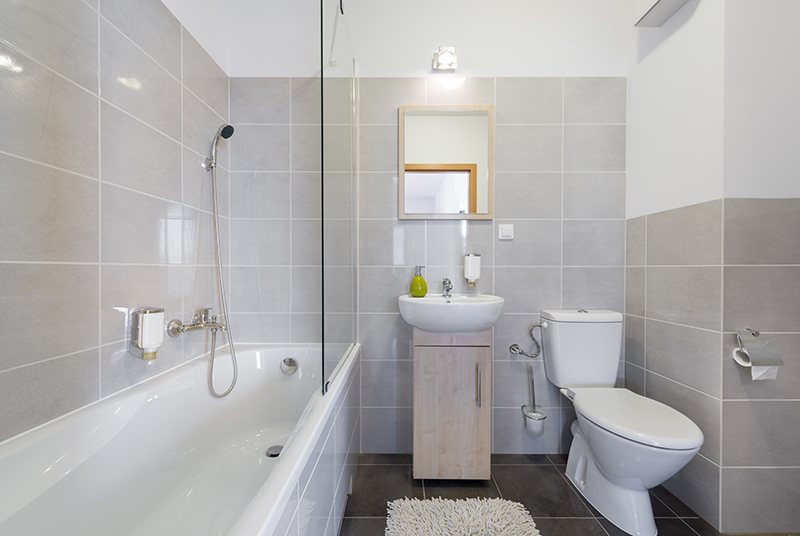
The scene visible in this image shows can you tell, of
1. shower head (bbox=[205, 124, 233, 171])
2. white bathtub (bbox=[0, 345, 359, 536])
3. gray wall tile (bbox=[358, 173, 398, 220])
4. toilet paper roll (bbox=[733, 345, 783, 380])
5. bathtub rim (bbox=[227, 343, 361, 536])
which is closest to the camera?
bathtub rim (bbox=[227, 343, 361, 536])

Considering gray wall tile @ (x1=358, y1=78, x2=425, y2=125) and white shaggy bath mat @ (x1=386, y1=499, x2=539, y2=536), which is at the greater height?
gray wall tile @ (x1=358, y1=78, x2=425, y2=125)

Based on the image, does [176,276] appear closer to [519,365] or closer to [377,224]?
[377,224]

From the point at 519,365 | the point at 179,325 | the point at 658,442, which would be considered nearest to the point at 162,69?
the point at 179,325

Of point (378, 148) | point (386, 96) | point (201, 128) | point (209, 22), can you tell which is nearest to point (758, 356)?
point (378, 148)

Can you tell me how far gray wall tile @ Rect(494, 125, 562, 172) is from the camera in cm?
185

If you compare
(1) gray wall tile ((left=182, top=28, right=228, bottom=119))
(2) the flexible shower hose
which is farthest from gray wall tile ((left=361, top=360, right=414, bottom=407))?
(1) gray wall tile ((left=182, top=28, right=228, bottom=119))

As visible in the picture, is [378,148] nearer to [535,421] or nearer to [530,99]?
[530,99]

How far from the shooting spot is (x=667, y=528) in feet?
4.38

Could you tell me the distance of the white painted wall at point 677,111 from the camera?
1315 mm

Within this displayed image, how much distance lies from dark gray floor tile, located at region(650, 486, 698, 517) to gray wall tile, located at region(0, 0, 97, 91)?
2549 millimetres

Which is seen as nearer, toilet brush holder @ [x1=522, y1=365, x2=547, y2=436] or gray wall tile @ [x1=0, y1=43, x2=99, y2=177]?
gray wall tile @ [x1=0, y1=43, x2=99, y2=177]

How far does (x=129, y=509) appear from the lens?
3.26 ft

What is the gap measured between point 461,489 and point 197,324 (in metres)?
1.36

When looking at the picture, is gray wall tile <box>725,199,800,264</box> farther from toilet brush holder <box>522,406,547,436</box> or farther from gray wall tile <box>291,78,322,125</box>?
gray wall tile <box>291,78,322,125</box>
